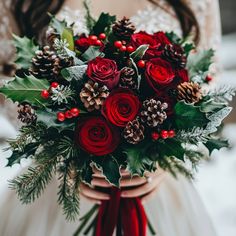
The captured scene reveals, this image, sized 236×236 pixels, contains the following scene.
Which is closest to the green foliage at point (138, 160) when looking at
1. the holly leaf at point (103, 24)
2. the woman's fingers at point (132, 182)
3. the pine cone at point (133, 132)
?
the pine cone at point (133, 132)

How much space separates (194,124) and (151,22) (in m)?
0.60

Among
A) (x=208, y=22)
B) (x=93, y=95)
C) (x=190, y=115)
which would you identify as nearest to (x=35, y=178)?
(x=93, y=95)

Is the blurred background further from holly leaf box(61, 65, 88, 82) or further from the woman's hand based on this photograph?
holly leaf box(61, 65, 88, 82)

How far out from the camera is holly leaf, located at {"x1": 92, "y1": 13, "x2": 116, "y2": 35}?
92cm

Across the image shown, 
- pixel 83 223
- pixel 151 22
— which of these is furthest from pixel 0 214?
pixel 151 22

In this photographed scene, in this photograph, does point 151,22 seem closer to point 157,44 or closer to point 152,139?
point 157,44

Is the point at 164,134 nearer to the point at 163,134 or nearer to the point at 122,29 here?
the point at 163,134

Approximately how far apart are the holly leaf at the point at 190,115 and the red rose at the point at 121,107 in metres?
0.07

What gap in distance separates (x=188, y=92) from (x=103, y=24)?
0.23 meters

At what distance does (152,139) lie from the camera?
2.62 feet

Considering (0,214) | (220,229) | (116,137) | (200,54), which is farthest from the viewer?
(220,229)

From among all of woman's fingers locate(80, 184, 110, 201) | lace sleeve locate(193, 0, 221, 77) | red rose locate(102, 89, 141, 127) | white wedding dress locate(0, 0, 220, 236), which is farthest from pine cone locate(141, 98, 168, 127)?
lace sleeve locate(193, 0, 221, 77)

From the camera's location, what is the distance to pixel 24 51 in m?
0.91

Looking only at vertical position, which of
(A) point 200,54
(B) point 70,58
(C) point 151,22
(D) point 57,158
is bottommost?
(D) point 57,158
